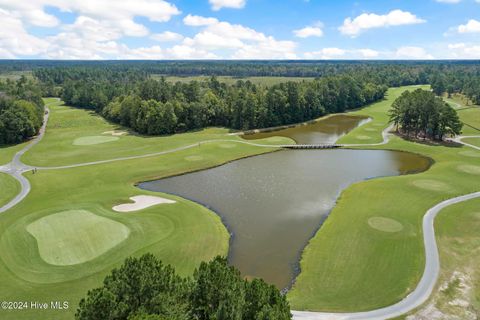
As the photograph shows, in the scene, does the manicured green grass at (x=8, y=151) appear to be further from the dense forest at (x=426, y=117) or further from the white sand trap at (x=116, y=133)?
the dense forest at (x=426, y=117)

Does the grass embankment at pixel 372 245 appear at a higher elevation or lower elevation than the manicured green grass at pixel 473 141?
lower

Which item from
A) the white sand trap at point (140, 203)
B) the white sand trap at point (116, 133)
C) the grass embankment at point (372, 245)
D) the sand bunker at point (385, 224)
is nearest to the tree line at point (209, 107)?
the white sand trap at point (116, 133)

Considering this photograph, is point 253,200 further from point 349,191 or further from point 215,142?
point 215,142

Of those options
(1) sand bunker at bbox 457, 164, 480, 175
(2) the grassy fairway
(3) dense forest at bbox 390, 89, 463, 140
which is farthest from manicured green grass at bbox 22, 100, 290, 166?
(1) sand bunker at bbox 457, 164, 480, 175

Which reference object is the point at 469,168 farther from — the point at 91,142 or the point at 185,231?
the point at 91,142

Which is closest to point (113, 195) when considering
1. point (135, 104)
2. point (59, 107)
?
point (135, 104)

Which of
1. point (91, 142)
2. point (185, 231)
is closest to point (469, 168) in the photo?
point (185, 231)

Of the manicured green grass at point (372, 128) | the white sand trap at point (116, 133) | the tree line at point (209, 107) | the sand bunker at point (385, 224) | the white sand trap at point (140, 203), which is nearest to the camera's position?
the sand bunker at point (385, 224)
